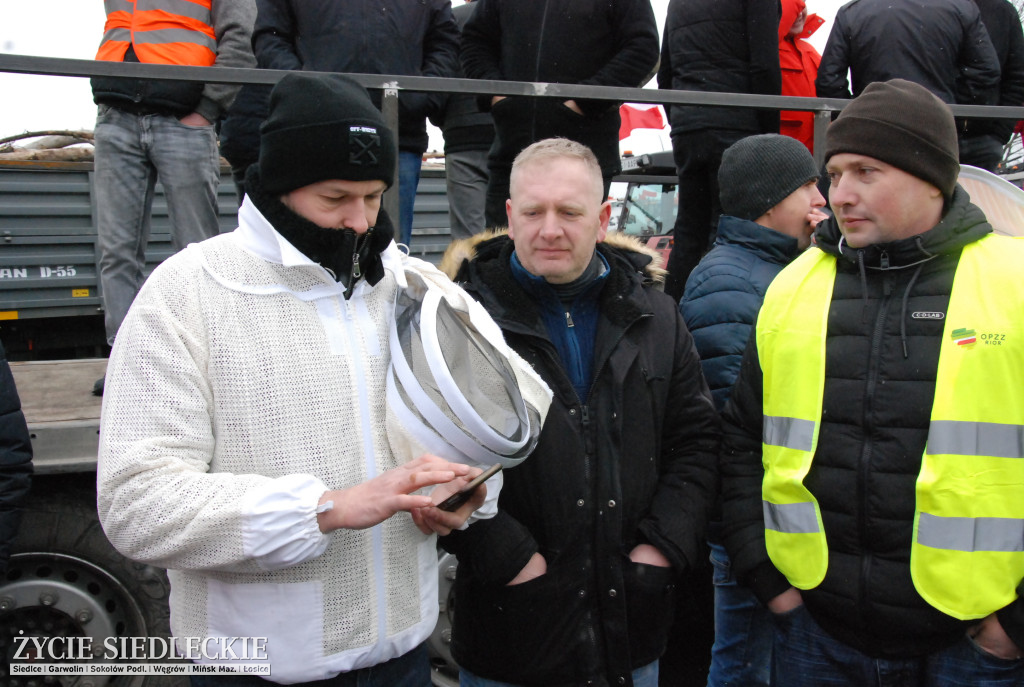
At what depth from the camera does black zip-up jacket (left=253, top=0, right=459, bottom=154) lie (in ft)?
11.4

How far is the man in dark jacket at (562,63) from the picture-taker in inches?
141

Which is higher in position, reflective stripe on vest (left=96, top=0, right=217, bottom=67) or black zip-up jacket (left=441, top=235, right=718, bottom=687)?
reflective stripe on vest (left=96, top=0, right=217, bottom=67)

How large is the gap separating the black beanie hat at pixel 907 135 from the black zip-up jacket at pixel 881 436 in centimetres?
12

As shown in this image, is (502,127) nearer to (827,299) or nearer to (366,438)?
(827,299)

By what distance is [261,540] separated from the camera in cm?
150

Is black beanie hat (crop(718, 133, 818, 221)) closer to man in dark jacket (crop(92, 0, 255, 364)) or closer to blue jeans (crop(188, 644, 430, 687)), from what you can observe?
blue jeans (crop(188, 644, 430, 687))

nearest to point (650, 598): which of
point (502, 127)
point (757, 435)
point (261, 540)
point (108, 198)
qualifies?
point (757, 435)

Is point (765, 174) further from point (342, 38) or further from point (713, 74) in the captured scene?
point (342, 38)

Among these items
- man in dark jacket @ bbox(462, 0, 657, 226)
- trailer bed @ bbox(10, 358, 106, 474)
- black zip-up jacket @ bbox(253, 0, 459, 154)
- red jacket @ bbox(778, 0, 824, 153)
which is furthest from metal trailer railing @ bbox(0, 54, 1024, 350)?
trailer bed @ bbox(10, 358, 106, 474)

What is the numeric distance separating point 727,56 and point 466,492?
3110 millimetres

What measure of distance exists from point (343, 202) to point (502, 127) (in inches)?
81.2

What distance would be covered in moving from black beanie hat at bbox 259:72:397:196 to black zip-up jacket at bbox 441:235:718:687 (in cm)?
62

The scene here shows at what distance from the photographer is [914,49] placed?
13.8 feet

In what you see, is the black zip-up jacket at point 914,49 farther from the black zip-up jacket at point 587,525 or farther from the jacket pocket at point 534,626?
the jacket pocket at point 534,626
